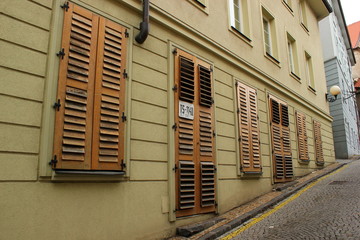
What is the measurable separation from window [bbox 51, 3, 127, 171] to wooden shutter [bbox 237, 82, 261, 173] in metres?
3.62

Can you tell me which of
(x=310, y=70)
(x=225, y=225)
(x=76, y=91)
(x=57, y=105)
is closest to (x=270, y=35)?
(x=310, y=70)

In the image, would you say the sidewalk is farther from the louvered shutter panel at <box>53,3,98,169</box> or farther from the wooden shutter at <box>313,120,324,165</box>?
the wooden shutter at <box>313,120,324,165</box>

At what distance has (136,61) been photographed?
4.95m

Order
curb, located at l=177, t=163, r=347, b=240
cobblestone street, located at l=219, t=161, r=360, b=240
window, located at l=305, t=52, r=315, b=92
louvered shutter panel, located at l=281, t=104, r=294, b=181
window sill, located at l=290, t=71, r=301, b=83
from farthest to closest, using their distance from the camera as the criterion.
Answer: window, located at l=305, t=52, r=315, b=92, window sill, located at l=290, t=71, r=301, b=83, louvered shutter panel, located at l=281, t=104, r=294, b=181, curb, located at l=177, t=163, r=347, b=240, cobblestone street, located at l=219, t=161, r=360, b=240

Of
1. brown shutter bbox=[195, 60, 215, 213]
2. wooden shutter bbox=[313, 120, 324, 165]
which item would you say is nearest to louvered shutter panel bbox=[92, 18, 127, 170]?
brown shutter bbox=[195, 60, 215, 213]

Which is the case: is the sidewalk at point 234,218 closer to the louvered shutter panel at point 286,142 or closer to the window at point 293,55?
the louvered shutter panel at point 286,142

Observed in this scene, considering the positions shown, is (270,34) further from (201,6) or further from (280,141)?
(201,6)

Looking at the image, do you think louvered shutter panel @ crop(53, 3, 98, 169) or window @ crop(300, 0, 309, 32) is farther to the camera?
window @ crop(300, 0, 309, 32)

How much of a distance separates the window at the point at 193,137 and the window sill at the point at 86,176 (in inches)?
52.5

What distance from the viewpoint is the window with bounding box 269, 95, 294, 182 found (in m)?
8.65

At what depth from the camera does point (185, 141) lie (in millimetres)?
5512

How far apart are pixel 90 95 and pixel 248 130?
456 cm

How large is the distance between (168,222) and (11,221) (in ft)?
7.97

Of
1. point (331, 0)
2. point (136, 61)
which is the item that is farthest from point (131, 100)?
point (331, 0)
